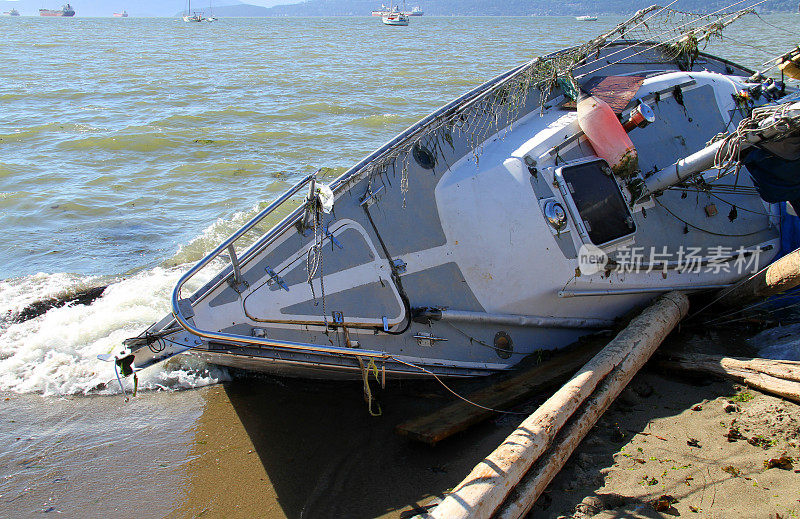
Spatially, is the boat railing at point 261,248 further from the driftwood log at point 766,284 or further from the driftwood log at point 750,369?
the driftwood log at point 766,284

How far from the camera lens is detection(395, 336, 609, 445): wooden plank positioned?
5.59 metres

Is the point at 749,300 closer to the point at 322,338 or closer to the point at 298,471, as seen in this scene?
the point at 322,338

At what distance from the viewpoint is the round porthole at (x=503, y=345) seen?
6.69 m

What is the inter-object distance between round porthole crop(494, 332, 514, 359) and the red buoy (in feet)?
7.17

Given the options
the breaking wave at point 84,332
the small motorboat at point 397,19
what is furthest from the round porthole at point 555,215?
the small motorboat at point 397,19

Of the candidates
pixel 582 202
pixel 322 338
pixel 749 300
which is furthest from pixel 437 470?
pixel 749 300

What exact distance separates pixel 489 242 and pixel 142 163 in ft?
38.5

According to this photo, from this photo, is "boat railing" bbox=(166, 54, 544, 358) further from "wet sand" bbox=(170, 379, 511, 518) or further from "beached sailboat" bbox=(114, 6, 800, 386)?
"wet sand" bbox=(170, 379, 511, 518)

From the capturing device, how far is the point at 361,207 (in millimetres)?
6488

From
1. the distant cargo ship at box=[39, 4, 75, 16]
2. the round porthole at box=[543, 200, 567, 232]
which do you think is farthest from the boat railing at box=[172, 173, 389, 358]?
the distant cargo ship at box=[39, 4, 75, 16]

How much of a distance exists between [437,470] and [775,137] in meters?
4.59

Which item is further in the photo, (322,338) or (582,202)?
(582,202)

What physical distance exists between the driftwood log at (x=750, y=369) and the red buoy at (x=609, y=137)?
2.09 meters

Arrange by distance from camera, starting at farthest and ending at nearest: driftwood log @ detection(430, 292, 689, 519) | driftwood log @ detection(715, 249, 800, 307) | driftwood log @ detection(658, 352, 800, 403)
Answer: driftwood log @ detection(715, 249, 800, 307) → driftwood log @ detection(658, 352, 800, 403) → driftwood log @ detection(430, 292, 689, 519)
